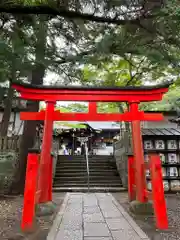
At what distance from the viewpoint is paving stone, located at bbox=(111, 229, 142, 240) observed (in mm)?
→ 3861

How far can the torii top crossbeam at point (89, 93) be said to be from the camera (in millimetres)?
6059

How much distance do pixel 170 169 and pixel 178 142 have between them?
4.06 ft

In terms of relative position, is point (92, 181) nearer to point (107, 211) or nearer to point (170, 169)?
point (170, 169)

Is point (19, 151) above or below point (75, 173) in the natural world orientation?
above

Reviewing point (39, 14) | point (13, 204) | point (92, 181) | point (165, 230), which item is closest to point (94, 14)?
point (39, 14)

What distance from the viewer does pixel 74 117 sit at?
6066 mm

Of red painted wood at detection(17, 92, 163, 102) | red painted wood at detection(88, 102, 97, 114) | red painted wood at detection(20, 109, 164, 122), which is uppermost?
red painted wood at detection(17, 92, 163, 102)

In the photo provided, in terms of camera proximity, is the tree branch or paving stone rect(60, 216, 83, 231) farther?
paving stone rect(60, 216, 83, 231)

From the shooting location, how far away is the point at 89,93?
611 cm

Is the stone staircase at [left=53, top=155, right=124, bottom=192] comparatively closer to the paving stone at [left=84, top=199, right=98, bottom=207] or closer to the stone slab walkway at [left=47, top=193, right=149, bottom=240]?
the paving stone at [left=84, top=199, right=98, bottom=207]

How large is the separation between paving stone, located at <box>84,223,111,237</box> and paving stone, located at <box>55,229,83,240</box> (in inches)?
5.2

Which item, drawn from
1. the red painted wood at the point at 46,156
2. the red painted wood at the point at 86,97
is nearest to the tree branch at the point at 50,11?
the red painted wood at the point at 86,97

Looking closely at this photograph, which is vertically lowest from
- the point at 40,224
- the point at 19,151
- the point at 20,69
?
the point at 40,224

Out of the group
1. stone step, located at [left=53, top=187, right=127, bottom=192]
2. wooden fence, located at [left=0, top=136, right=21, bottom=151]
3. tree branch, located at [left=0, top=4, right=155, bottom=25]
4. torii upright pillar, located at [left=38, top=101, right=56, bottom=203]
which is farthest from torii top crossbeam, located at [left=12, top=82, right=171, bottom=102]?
stone step, located at [left=53, top=187, right=127, bottom=192]
